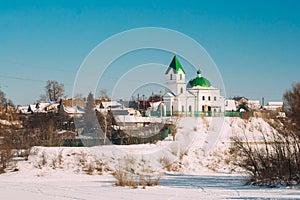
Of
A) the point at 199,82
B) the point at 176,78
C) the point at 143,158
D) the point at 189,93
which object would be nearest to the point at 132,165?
the point at 143,158

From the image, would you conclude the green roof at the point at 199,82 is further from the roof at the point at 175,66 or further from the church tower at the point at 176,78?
the roof at the point at 175,66

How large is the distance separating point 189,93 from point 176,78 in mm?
2951

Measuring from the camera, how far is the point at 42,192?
1465 cm

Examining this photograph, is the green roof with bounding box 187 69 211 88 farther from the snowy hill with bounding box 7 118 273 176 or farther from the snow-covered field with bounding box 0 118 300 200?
the snowy hill with bounding box 7 118 273 176

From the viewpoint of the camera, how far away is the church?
56.6 meters

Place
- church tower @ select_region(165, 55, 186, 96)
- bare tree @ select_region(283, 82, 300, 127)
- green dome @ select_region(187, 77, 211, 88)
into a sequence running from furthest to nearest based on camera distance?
1. green dome @ select_region(187, 77, 211, 88)
2. church tower @ select_region(165, 55, 186, 96)
3. bare tree @ select_region(283, 82, 300, 127)

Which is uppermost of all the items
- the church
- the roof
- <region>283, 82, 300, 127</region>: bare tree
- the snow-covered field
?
the roof

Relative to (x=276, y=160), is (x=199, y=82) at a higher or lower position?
higher

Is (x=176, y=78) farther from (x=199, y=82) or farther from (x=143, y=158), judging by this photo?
(x=143, y=158)

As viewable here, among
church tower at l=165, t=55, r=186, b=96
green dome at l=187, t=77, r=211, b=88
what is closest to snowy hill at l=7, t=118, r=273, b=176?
church tower at l=165, t=55, r=186, b=96

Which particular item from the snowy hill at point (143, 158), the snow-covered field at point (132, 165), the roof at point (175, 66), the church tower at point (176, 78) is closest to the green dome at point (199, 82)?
the church tower at point (176, 78)

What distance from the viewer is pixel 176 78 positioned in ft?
197

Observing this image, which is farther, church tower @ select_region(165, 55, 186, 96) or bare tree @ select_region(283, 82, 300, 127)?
church tower @ select_region(165, 55, 186, 96)

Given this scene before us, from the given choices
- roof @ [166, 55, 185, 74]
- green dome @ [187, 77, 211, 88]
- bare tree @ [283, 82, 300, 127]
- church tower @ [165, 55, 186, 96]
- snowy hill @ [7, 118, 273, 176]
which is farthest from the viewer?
green dome @ [187, 77, 211, 88]
